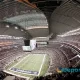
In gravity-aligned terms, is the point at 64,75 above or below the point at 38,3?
below

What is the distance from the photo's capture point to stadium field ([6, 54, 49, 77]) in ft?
6.01

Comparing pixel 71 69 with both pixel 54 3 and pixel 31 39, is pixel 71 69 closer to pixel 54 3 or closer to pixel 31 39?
pixel 31 39

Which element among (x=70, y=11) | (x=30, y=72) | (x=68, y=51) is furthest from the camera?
(x=30, y=72)

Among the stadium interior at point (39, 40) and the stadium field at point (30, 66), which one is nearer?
the stadium interior at point (39, 40)

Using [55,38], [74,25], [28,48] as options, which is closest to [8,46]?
[28,48]

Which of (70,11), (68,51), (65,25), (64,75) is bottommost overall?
(64,75)

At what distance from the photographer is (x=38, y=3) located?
5.62ft

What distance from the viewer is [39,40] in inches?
71.8

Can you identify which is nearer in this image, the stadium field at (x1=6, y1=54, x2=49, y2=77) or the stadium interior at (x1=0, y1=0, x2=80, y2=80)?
the stadium interior at (x1=0, y1=0, x2=80, y2=80)

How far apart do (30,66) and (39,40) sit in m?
0.33

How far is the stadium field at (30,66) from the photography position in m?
1.83

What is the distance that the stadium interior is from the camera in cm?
172

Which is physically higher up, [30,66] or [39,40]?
[39,40]

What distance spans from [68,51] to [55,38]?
0.67ft
